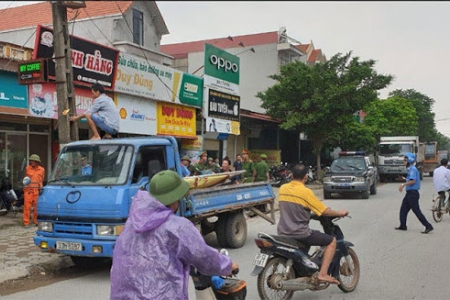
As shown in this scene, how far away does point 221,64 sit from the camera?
1961 cm

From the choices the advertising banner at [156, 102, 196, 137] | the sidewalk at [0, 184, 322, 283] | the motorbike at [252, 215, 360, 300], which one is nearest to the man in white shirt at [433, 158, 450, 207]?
the motorbike at [252, 215, 360, 300]

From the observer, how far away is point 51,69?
38.5ft

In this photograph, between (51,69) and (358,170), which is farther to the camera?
(358,170)

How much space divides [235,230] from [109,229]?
3.07 metres

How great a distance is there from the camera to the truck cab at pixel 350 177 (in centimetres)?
1755

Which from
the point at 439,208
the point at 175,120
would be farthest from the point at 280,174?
the point at 439,208

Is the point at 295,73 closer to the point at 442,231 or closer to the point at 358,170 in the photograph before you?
the point at 358,170

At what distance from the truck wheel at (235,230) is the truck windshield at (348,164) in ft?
34.3

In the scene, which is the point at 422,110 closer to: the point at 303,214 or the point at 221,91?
the point at 221,91

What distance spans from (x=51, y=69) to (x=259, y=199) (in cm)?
657

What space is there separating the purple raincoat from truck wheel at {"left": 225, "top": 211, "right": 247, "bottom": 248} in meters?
5.79

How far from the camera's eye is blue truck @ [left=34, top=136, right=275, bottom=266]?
604cm

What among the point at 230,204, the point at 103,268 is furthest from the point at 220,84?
the point at 103,268

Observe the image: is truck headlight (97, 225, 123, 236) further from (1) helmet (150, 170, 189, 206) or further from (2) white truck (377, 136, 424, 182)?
(2) white truck (377, 136, 424, 182)
